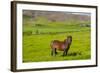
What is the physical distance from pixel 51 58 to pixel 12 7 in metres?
0.58

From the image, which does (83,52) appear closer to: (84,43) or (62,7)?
(84,43)

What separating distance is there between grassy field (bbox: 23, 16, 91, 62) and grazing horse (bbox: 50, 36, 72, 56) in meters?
0.03

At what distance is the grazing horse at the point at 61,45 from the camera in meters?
2.02

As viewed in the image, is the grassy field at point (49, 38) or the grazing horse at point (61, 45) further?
the grazing horse at point (61, 45)

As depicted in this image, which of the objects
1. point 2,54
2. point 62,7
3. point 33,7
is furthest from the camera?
point 62,7

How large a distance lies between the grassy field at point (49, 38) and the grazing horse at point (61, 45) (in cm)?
3

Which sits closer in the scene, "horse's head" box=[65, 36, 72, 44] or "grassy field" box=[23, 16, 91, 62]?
"grassy field" box=[23, 16, 91, 62]

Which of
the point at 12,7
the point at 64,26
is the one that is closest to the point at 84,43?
the point at 64,26

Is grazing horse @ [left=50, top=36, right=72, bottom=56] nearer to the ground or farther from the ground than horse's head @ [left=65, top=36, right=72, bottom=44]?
nearer to the ground

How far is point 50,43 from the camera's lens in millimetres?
2014

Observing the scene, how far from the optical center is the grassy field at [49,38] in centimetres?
192

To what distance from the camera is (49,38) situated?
2004 mm

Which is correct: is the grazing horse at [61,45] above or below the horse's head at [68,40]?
below

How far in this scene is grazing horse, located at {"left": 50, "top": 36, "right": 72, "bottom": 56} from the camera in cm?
202
